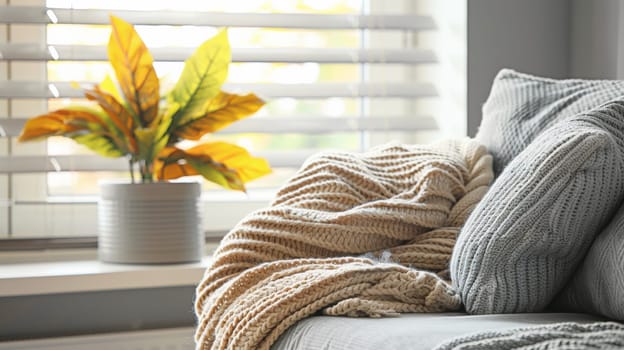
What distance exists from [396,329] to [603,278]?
0.99 feet

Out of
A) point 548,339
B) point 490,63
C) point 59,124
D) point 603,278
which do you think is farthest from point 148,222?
point 548,339

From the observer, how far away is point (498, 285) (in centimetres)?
137

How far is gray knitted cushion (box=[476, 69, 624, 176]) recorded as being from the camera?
63.6 inches


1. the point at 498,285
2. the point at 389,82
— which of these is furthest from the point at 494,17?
the point at 498,285

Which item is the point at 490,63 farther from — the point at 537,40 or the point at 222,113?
the point at 222,113

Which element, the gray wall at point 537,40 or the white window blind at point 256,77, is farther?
the gray wall at point 537,40

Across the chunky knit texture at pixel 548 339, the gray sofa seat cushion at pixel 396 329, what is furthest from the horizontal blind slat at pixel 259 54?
the chunky knit texture at pixel 548 339

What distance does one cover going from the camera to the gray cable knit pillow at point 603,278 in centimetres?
126

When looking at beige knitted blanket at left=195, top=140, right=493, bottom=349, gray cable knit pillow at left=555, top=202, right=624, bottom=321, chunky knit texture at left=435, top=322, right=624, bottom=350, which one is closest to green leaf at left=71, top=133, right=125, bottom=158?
beige knitted blanket at left=195, top=140, right=493, bottom=349

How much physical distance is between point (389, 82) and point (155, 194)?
0.79 meters

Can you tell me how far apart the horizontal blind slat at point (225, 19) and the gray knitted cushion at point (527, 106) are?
2.34 ft

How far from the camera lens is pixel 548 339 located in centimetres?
105

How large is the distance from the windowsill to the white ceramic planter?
29mm

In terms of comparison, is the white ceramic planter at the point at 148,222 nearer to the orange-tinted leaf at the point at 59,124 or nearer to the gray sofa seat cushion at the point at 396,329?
the orange-tinted leaf at the point at 59,124
